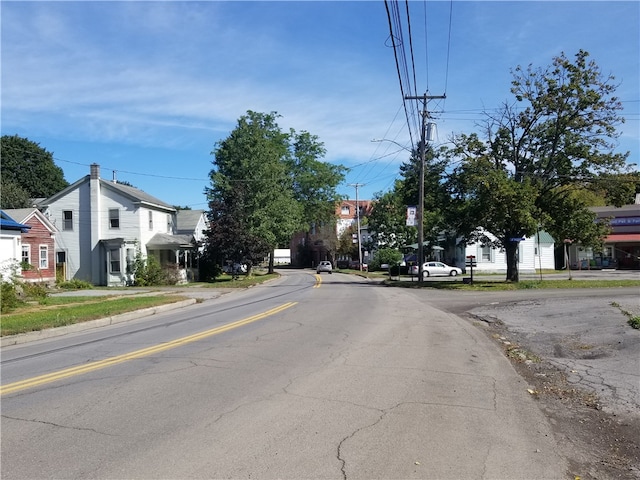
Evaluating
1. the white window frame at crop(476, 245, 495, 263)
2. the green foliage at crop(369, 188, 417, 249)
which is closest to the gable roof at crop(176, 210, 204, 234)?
the green foliage at crop(369, 188, 417, 249)

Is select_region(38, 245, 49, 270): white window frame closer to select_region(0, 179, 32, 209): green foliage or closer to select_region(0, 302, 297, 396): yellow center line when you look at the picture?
select_region(0, 179, 32, 209): green foliage

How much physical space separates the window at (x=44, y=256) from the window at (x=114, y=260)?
14.0 feet

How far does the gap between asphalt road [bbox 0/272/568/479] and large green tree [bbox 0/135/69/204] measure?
205 feet

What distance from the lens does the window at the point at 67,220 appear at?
37125 millimetres

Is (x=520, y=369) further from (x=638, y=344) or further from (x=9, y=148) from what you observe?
(x=9, y=148)

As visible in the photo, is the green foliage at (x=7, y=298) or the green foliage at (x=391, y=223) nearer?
the green foliage at (x=7, y=298)

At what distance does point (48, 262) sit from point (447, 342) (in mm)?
29279

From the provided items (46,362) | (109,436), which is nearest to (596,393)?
(109,436)

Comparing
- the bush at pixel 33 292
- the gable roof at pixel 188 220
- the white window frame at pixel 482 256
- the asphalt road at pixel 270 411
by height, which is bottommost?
the asphalt road at pixel 270 411

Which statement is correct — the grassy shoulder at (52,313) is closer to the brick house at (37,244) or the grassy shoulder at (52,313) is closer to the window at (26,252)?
the brick house at (37,244)

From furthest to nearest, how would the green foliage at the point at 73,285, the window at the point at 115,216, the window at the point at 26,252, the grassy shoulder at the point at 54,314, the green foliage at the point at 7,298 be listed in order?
the window at the point at 115,216 < the green foliage at the point at 73,285 < the window at the point at 26,252 < the green foliage at the point at 7,298 < the grassy shoulder at the point at 54,314

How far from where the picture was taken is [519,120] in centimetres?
2941

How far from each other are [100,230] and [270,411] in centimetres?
3422

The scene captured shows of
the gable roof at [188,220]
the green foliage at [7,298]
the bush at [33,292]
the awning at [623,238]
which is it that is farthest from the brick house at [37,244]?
the awning at [623,238]
